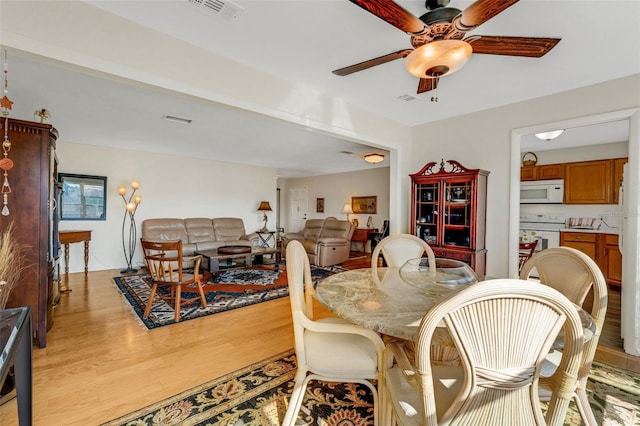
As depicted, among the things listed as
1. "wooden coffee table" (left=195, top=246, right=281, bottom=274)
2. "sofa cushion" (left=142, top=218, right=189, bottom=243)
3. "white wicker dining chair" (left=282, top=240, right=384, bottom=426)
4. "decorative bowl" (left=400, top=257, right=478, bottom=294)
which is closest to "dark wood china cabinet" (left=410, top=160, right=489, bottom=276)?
"decorative bowl" (left=400, top=257, right=478, bottom=294)

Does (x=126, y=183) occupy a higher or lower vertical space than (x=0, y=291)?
higher

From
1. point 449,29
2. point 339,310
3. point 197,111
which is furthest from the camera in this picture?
point 197,111

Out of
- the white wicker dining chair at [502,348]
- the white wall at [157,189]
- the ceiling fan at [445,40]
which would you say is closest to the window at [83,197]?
the white wall at [157,189]

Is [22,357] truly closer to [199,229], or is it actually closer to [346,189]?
[199,229]

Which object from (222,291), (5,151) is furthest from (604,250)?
(5,151)

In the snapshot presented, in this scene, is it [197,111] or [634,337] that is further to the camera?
[197,111]

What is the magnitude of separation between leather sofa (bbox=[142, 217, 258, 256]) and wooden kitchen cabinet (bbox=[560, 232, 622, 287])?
239 inches

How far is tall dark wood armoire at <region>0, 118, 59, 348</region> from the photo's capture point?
229 cm

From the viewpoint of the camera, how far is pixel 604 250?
14.9 ft

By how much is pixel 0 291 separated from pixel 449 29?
3.05 metres

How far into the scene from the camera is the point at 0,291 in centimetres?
171

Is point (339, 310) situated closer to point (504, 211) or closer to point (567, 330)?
point (567, 330)

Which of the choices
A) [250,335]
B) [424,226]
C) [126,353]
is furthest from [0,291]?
[424,226]

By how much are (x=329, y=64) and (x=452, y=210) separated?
2.29 m
